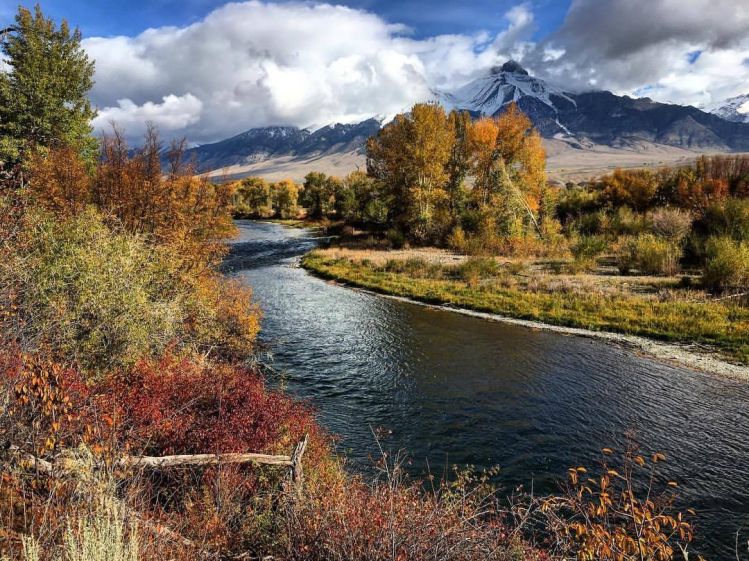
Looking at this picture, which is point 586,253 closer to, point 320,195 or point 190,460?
point 190,460

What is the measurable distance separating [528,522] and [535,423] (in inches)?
203

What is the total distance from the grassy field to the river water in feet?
9.48

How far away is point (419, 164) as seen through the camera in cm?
5062

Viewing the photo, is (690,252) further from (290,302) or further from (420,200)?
(290,302)

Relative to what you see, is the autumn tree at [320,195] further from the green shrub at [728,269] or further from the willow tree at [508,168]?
the green shrub at [728,269]

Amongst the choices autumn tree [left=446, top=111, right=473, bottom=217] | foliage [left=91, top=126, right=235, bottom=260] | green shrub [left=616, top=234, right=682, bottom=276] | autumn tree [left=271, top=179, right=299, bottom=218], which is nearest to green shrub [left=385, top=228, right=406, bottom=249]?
autumn tree [left=446, top=111, right=473, bottom=217]

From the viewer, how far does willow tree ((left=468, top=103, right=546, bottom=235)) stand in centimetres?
4803

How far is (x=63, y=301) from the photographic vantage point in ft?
38.4

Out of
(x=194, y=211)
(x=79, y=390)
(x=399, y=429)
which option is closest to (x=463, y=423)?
(x=399, y=429)

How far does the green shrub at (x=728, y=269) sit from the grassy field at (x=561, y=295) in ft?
4.13

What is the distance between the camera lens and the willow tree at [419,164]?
5006cm

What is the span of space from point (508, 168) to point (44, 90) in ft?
141

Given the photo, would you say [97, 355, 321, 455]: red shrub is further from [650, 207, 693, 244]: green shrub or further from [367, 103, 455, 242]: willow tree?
[367, 103, 455, 242]: willow tree

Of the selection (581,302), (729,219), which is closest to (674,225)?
(729,219)
